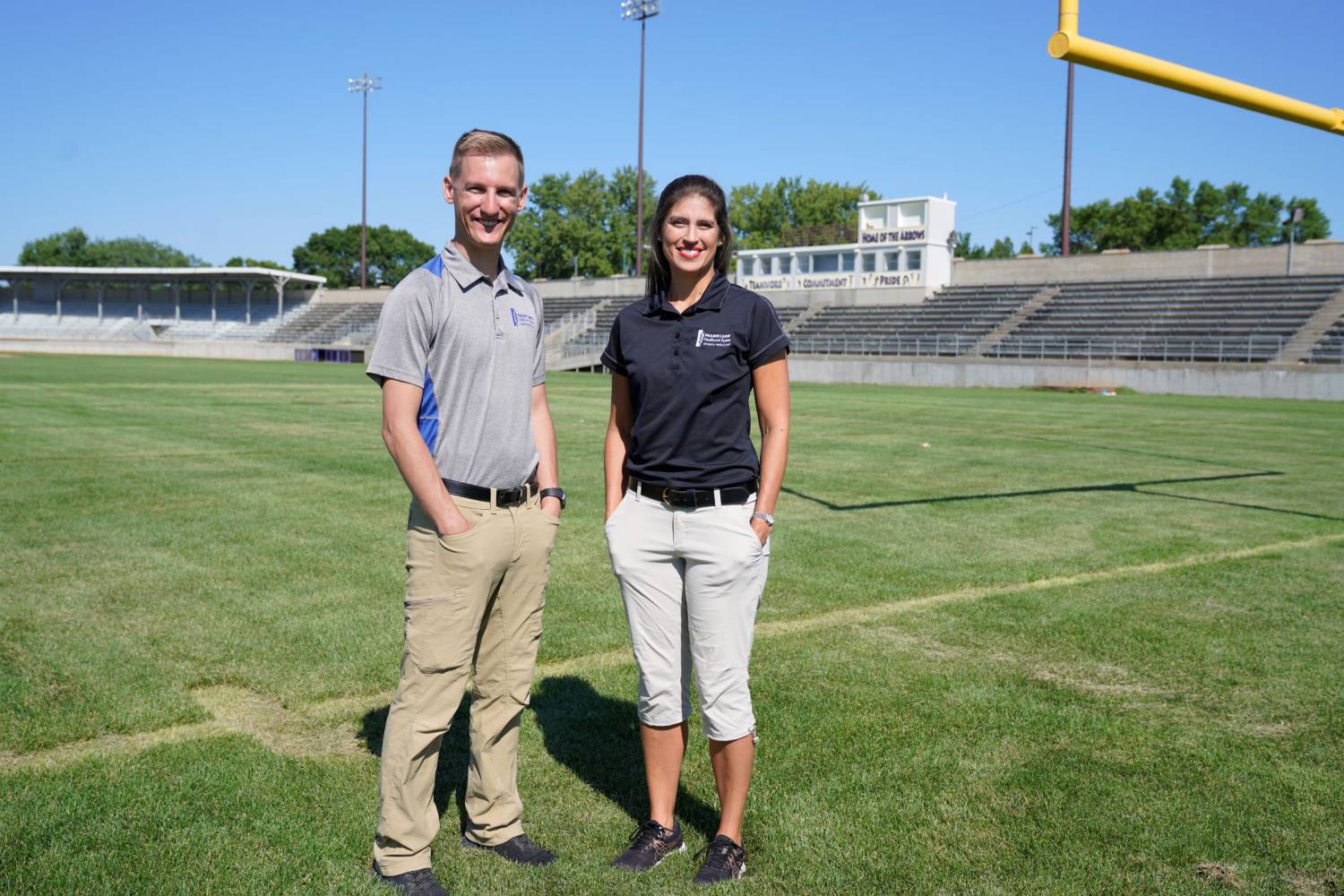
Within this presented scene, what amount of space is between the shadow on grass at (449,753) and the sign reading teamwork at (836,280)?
47.7m

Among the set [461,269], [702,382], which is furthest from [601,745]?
[461,269]

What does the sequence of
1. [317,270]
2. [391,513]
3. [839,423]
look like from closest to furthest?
1. [391,513]
2. [839,423]
3. [317,270]

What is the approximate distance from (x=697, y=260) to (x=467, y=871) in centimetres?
204

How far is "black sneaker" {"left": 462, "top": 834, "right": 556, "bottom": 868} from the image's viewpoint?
133 inches

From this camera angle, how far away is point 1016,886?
3.24 metres

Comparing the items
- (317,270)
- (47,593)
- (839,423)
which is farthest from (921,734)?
(317,270)

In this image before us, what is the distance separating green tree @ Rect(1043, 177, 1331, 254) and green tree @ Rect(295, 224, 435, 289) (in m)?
73.2

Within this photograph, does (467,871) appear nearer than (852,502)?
Yes

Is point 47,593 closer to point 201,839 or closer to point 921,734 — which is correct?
point 201,839

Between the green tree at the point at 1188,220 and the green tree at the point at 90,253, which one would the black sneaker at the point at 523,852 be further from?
the green tree at the point at 90,253

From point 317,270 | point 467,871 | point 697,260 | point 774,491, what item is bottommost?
point 467,871

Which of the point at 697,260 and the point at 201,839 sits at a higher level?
the point at 697,260

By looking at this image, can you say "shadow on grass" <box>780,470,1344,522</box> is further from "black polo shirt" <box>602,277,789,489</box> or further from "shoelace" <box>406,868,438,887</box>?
"shoelace" <box>406,868,438,887</box>

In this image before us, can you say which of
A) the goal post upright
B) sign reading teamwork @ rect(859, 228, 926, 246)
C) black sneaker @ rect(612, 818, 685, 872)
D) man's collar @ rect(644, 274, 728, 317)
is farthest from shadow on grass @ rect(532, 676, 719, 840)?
sign reading teamwork @ rect(859, 228, 926, 246)
